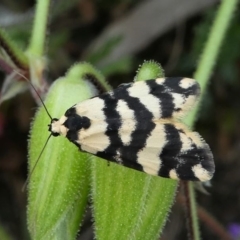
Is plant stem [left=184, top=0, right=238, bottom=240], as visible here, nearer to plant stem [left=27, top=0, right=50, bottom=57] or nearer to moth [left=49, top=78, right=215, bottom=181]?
moth [left=49, top=78, right=215, bottom=181]

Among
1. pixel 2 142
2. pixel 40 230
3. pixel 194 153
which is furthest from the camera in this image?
pixel 2 142

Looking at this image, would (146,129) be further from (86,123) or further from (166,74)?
(166,74)

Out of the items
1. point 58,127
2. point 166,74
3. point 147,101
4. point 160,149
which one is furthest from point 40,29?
point 166,74

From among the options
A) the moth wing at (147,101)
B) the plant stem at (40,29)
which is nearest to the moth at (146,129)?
the moth wing at (147,101)

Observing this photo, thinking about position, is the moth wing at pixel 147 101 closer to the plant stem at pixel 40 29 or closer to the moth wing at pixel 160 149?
the moth wing at pixel 160 149

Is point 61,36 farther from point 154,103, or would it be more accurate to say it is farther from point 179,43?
point 154,103

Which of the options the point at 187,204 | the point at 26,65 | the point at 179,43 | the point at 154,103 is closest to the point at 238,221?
the point at 179,43
